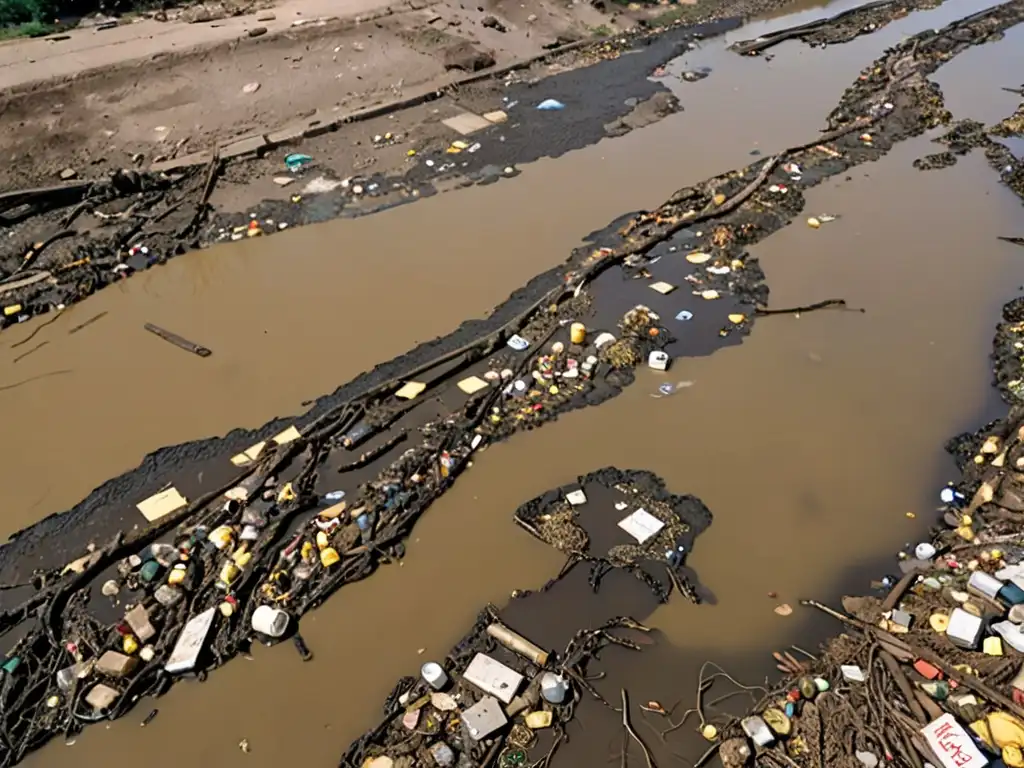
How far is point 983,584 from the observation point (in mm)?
3746

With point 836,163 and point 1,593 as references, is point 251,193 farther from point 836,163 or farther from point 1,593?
point 836,163

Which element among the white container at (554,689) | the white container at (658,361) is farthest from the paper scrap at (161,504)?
the white container at (658,361)

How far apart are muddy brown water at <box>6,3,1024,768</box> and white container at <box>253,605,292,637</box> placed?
0.33 ft

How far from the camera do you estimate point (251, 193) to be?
7.58 meters

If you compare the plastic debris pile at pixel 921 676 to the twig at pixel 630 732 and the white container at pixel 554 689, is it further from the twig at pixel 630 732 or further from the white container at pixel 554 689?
the white container at pixel 554 689

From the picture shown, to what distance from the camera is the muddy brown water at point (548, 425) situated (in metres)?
3.76

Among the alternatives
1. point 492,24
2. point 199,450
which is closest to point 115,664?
point 199,450

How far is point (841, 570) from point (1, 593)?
4690 mm

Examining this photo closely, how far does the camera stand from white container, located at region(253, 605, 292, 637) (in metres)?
3.81

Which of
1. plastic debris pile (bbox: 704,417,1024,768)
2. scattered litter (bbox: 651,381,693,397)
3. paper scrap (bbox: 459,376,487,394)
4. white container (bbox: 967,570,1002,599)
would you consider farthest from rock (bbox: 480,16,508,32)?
white container (bbox: 967,570,1002,599)

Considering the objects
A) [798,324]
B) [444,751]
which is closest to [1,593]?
[444,751]

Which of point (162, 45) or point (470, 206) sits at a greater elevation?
point (162, 45)

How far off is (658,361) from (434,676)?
281 cm

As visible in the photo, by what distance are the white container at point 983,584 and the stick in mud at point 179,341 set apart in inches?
206
